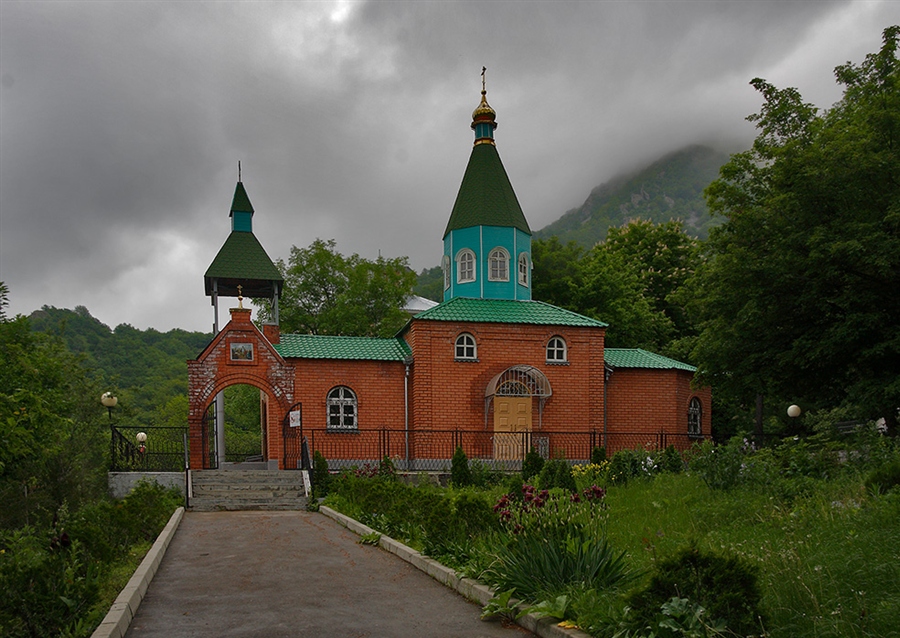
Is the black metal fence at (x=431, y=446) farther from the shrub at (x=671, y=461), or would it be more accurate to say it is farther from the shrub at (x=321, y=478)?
the shrub at (x=671, y=461)

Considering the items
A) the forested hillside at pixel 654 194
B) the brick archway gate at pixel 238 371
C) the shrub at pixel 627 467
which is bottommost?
the shrub at pixel 627 467

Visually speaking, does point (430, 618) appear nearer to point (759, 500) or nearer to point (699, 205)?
point (759, 500)

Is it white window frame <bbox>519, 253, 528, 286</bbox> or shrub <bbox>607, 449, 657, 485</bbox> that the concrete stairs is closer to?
shrub <bbox>607, 449, 657, 485</bbox>

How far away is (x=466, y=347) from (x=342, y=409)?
4082mm

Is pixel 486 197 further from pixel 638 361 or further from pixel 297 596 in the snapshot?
pixel 297 596

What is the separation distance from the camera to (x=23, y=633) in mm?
5297

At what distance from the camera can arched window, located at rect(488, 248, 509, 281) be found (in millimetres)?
24812

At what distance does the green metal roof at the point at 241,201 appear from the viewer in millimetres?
26531

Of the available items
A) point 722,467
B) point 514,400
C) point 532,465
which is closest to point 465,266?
point 514,400

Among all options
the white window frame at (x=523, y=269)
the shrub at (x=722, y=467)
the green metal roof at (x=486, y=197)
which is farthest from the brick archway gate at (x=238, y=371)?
the shrub at (x=722, y=467)

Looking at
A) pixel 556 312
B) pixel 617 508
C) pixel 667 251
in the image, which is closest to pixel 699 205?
pixel 667 251

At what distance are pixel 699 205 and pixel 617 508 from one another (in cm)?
12793

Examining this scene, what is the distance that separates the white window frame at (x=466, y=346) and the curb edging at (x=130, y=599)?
1301cm

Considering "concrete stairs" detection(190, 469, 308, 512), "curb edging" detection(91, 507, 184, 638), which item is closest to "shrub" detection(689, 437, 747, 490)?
"curb edging" detection(91, 507, 184, 638)
